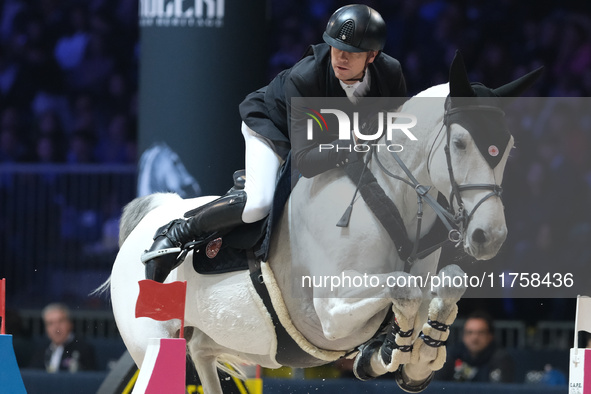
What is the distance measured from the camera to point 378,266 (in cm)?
411

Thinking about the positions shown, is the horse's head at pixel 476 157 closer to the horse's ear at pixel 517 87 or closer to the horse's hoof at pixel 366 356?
the horse's ear at pixel 517 87

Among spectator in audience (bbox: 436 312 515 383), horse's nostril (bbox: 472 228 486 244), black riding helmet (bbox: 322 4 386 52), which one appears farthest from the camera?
spectator in audience (bbox: 436 312 515 383)

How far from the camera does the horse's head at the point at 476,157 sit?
380cm

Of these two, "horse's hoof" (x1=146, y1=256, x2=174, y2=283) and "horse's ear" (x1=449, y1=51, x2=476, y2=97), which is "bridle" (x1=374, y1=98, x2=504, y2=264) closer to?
"horse's ear" (x1=449, y1=51, x2=476, y2=97)

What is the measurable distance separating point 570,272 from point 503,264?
11.3 inches

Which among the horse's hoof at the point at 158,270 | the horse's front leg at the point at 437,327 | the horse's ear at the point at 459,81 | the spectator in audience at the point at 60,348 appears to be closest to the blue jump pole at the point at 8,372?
the horse's hoof at the point at 158,270

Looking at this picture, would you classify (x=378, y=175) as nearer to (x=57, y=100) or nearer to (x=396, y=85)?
(x=396, y=85)

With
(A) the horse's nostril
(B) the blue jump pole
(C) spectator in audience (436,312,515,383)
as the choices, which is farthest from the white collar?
(C) spectator in audience (436,312,515,383)

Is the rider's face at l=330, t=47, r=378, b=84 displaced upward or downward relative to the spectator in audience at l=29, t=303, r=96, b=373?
upward

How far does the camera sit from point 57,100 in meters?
9.98

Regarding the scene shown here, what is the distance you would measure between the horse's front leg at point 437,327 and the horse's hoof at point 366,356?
0.15 meters

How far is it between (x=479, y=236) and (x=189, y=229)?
1.49 metres

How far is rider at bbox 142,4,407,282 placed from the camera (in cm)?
413

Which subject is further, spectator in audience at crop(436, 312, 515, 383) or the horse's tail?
spectator in audience at crop(436, 312, 515, 383)
